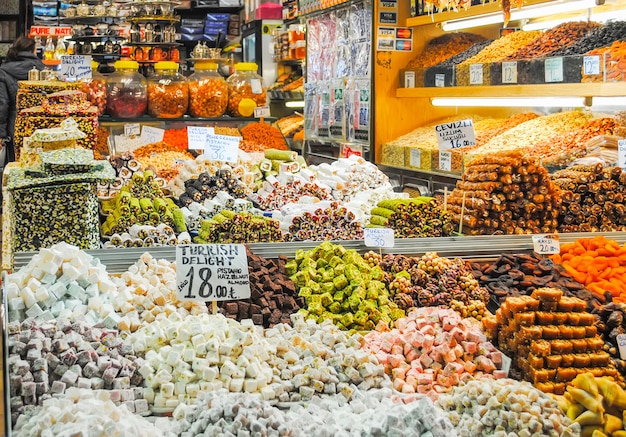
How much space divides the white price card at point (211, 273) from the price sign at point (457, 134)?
2044 mm

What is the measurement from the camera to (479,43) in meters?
6.86

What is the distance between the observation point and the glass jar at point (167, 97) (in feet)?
22.9

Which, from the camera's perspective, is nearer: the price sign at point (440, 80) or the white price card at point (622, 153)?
the white price card at point (622, 153)

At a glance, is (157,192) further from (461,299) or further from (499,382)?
(499,382)

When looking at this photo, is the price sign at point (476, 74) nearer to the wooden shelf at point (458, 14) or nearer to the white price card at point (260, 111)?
the wooden shelf at point (458, 14)

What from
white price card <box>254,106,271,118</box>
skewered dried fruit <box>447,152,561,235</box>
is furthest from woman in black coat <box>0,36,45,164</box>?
skewered dried fruit <box>447,152,561,235</box>

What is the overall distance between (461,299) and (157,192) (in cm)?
207

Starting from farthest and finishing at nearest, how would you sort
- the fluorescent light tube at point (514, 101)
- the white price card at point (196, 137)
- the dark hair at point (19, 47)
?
the dark hair at point (19, 47), the fluorescent light tube at point (514, 101), the white price card at point (196, 137)

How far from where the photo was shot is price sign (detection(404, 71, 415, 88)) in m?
7.07

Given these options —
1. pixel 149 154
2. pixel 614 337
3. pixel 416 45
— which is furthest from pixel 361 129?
pixel 614 337

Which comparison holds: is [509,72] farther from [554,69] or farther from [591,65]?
[591,65]

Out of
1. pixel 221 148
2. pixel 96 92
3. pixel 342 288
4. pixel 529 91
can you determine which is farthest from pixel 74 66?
pixel 342 288

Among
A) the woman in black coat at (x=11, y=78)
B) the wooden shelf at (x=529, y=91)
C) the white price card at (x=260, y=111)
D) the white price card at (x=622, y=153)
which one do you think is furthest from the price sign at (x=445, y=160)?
the woman in black coat at (x=11, y=78)

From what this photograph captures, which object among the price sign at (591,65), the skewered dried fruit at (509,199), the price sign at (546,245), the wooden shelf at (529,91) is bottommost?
the price sign at (546,245)
